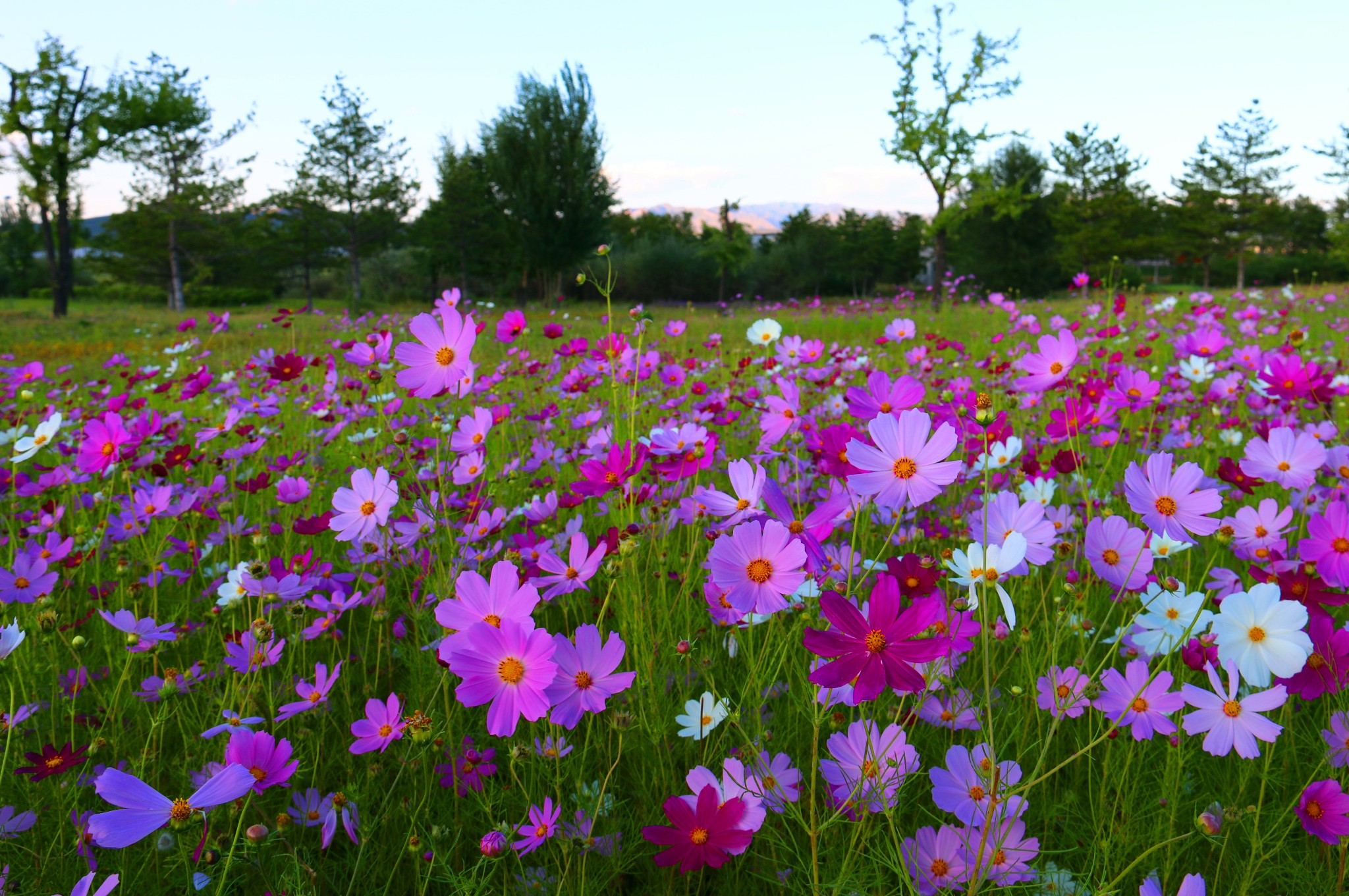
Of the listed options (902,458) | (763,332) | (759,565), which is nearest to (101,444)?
(759,565)

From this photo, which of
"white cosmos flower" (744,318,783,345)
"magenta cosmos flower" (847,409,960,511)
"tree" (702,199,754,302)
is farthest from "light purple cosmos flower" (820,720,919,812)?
"tree" (702,199,754,302)

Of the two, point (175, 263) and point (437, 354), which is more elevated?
point (175, 263)

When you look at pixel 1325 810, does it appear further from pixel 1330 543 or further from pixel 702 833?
pixel 702 833

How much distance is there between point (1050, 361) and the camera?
124 cm

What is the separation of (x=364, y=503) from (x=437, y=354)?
0.30 m

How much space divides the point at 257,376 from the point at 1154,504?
12.9ft

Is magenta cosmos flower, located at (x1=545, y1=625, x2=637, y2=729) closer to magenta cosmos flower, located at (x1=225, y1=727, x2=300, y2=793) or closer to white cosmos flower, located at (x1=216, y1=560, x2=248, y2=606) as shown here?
magenta cosmos flower, located at (x1=225, y1=727, x2=300, y2=793)

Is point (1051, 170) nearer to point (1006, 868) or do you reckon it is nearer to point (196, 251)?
point (196, 251)

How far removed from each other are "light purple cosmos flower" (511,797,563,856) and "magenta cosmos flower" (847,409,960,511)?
483 millimetres

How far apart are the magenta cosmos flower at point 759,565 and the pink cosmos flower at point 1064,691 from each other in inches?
11.6

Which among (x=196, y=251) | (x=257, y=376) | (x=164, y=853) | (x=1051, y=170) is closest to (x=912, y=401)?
(x=164, y=853)

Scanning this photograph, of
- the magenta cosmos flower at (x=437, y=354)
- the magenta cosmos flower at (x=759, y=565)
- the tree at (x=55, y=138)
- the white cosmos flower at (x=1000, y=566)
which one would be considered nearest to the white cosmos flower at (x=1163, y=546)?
the white cosmos flower at (x=1000, y=566)

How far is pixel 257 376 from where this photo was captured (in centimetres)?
365

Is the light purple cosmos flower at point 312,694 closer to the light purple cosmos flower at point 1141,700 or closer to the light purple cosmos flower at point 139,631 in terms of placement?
the light purple cosmos flower at point 139,631
